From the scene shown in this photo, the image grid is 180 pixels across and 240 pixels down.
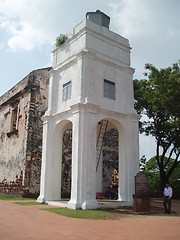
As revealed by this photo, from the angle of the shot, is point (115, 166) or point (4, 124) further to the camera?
point (4, 124)

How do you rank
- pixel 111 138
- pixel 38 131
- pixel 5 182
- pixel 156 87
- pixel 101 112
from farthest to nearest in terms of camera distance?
pixel 111 138 < pixel 5 182 < pixel 38 131 < pixel 156 87 < pixel 101 112

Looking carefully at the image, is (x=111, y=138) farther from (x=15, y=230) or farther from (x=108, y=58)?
(x=15, y=230)

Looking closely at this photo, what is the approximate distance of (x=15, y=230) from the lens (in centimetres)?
687

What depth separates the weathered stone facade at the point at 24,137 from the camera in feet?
55.9

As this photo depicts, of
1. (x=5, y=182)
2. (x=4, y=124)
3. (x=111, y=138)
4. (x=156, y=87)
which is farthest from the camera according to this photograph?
(x=4, y=124)

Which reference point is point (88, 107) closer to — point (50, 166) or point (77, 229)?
point (50, 166)

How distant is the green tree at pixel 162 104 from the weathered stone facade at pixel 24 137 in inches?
262

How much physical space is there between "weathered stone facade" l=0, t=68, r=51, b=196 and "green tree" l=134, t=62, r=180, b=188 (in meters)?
6.66

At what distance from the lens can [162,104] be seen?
16.6 meters

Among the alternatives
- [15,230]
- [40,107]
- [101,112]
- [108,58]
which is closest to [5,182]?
[40,107]

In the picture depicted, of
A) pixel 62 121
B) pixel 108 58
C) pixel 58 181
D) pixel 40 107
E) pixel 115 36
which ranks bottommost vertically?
pixel 58 181

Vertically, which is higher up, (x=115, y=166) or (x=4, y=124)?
(x=4, y=124)

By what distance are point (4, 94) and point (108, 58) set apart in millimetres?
11139

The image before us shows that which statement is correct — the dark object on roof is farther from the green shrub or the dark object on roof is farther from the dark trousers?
the dark trousers
